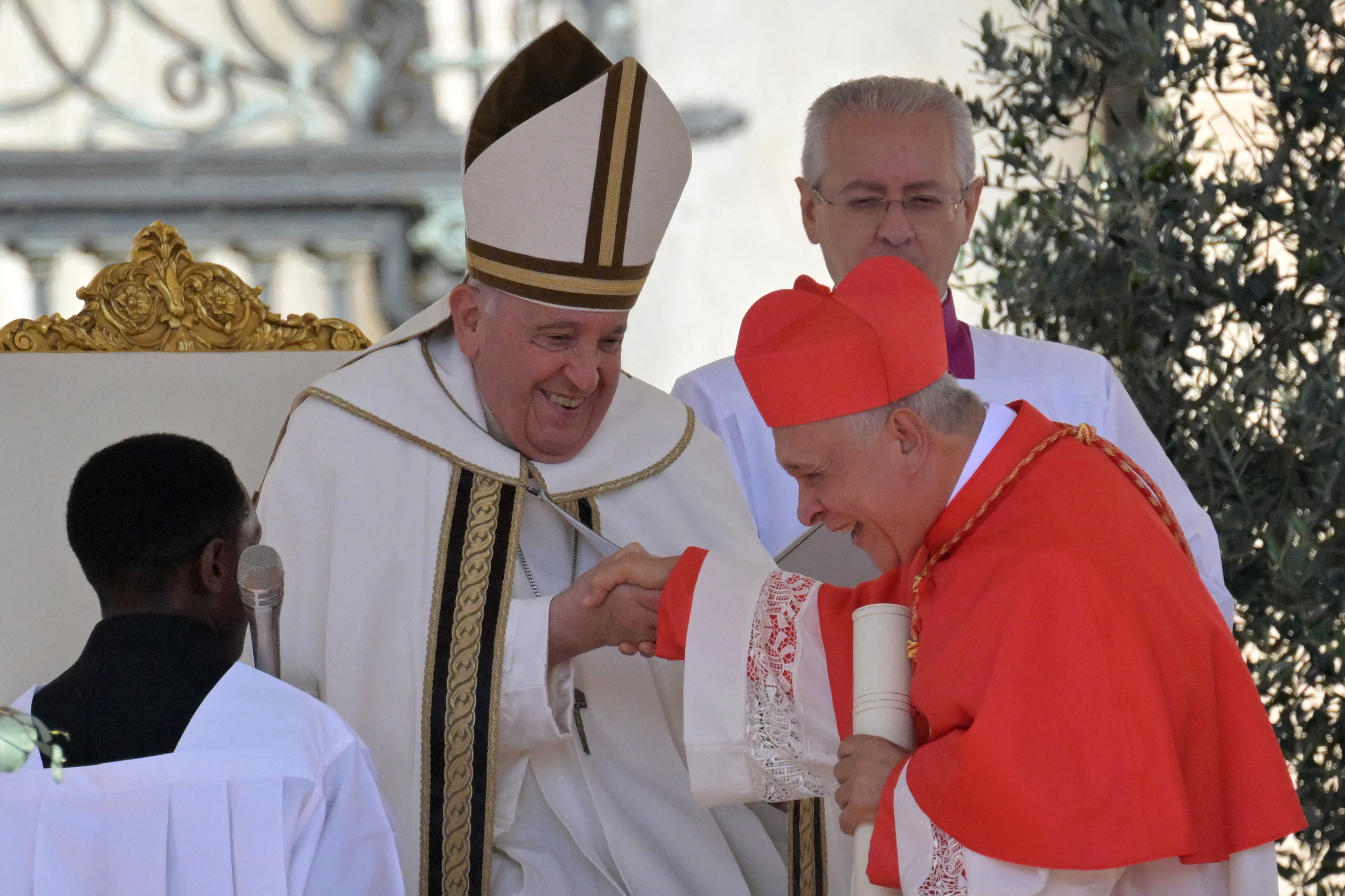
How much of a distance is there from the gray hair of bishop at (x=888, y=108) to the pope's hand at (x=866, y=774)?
1718 millimetres

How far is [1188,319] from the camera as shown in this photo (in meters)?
4.11

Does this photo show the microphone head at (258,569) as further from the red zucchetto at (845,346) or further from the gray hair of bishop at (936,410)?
the gray hair of bishop at (936,410)

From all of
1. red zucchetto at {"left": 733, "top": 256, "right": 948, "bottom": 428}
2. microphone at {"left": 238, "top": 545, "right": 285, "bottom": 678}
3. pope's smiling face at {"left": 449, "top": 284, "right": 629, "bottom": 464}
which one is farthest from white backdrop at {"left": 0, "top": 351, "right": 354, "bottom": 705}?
red zucchetto at {"left": 733, "top": 256, "right": 948, "bottom": 428}

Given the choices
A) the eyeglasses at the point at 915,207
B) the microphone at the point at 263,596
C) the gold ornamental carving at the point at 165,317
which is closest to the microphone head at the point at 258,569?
the microphone at the point at 263,596

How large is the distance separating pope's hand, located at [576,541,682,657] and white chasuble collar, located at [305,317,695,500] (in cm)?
29

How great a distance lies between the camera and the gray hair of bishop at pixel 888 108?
359cm

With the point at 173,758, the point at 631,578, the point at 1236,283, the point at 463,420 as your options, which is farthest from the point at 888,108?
the point at 173,758

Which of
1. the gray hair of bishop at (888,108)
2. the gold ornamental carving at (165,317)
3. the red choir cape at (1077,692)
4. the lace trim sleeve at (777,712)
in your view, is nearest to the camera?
the red choir cape at (1077,692)

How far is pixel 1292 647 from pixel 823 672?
1.92 m

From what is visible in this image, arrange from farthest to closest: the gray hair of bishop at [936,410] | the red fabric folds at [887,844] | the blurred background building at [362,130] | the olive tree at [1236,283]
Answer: the blurred background building at [362,130] < the olive tree at [1236,283] < the gray hair of bishop at [936,410] < the red fabric folds at [887,844]

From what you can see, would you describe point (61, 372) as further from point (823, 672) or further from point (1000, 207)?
point (1000, 207)

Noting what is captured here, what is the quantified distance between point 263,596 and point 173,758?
269mm

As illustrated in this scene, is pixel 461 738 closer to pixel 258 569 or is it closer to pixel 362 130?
pixel 258 569

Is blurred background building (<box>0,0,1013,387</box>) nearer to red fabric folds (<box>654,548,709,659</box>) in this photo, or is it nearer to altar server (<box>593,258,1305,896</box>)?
red fabric folds (<box>654,548,709,659</box>)
